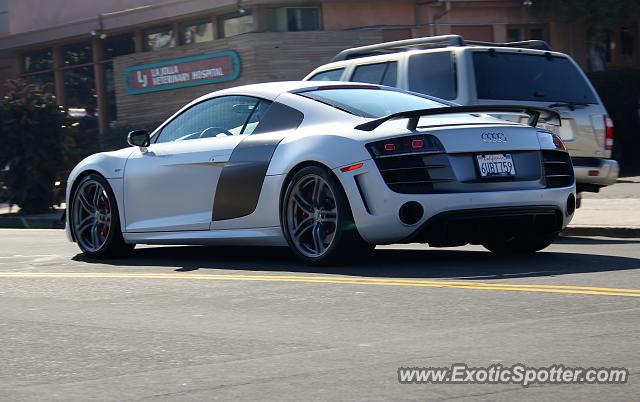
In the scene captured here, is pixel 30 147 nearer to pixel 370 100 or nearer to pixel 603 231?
pixel 603 231

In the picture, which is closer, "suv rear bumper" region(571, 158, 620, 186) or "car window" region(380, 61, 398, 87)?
"suv rear bumper" region(571, 158, 620, 186)

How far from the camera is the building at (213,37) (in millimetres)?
27359

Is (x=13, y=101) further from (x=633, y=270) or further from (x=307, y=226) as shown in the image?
(x=633, y=270)

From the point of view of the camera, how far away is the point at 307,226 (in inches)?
352

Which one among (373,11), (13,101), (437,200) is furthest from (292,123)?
Result: (373,11)

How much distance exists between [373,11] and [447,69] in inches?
637

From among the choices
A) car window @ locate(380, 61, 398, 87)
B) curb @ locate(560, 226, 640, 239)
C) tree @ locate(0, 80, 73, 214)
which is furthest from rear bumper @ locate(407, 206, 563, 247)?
tree @ locate(0, 80, 73, 214)

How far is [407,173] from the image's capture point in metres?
8.43

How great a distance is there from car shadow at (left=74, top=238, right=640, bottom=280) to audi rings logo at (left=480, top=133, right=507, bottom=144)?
34.5 inches

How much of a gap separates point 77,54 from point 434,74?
22370 millimetres

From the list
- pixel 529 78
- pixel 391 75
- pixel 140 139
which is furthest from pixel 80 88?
pixel 140 139

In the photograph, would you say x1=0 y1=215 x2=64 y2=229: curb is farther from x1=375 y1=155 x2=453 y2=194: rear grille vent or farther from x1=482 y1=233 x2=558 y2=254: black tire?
x1=375 y1=155 x2=453 y2=194: rear grille vent

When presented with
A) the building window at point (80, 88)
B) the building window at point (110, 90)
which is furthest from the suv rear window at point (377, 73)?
the building window at point (80, 88)

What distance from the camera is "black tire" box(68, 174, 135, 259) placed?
10.5 meters
